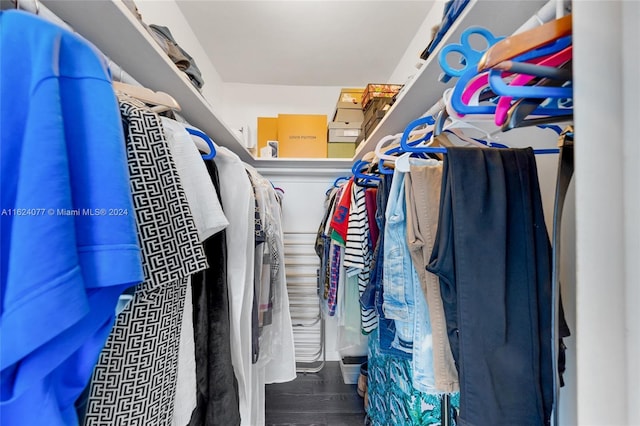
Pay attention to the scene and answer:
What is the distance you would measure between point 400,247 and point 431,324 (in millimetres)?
193

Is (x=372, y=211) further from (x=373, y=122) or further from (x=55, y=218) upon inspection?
(x=55, y=218)

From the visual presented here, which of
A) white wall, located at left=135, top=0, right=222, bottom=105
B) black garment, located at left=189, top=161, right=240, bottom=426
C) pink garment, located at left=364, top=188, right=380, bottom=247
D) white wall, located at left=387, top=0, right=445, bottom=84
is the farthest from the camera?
white wall, located at left=387, top=0, right=445, bottom=84

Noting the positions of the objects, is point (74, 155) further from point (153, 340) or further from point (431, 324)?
point (431, 324)

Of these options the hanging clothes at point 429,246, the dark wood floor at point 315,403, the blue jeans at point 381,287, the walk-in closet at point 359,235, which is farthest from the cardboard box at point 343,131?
the dark wood floor at point 315,403

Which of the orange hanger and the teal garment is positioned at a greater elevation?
the orange hanger

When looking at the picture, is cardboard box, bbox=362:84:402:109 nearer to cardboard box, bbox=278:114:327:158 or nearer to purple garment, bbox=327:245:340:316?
cardboard box, bbox=278:114:327:158

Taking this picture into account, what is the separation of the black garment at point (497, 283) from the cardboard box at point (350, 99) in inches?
49.4

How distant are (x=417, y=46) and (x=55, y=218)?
171cm

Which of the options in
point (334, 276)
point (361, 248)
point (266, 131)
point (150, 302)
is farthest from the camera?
point (266, 131)

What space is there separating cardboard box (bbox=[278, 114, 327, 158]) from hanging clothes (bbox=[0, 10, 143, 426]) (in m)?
1.41

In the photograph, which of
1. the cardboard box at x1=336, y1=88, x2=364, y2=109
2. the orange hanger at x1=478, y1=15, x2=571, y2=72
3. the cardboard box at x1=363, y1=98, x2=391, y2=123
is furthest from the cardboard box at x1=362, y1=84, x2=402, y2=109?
the orange hanger at x1=478, y1=15, x2=571, y2=72

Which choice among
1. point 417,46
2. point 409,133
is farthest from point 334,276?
point 417,46

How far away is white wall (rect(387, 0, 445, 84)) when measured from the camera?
4.02ft

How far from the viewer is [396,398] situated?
Result: 39.6 inches
